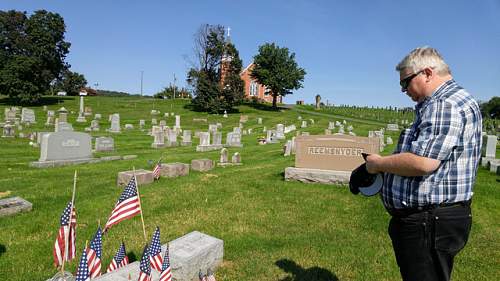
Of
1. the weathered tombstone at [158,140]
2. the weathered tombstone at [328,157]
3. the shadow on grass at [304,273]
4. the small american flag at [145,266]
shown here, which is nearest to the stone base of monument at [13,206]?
the small american flag at [145,266]

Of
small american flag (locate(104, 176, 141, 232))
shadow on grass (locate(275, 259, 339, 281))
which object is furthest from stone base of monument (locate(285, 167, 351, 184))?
small american flag (locate(104, 176, 141, 232))

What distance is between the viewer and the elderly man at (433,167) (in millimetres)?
2449

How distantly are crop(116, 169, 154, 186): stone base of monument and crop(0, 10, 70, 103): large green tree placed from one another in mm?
46081

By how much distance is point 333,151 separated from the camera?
11.0m

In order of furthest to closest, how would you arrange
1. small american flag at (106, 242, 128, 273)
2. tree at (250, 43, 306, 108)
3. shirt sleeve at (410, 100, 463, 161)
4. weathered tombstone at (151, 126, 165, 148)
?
1. tree at (250, 43, 306, 108)
2. weathered tombstone at (151, 126, 165, 148)
3. small american flag at (106, 242, 128, 273)
4. shirt sleeve at (410, 100, 463, 161)

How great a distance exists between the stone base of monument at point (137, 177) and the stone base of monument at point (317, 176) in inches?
163

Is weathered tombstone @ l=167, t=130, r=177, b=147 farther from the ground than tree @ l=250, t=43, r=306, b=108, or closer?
closer

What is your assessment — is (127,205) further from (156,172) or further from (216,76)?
(216,76)

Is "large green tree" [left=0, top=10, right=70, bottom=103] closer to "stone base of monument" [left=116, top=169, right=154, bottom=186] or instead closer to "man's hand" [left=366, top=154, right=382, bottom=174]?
"stone base of monument" [left=116, top=169, right=154, bottom=186]

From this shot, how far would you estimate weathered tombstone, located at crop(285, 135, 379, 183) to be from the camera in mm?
10750

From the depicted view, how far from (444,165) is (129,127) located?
3197 centimetres

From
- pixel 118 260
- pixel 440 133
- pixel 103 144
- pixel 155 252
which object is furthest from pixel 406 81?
pixel 103 144

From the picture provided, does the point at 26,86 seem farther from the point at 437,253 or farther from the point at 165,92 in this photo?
the point at 437,253

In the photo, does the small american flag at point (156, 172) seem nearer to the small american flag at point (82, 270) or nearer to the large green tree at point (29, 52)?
the small american flag at point (82, 270)
